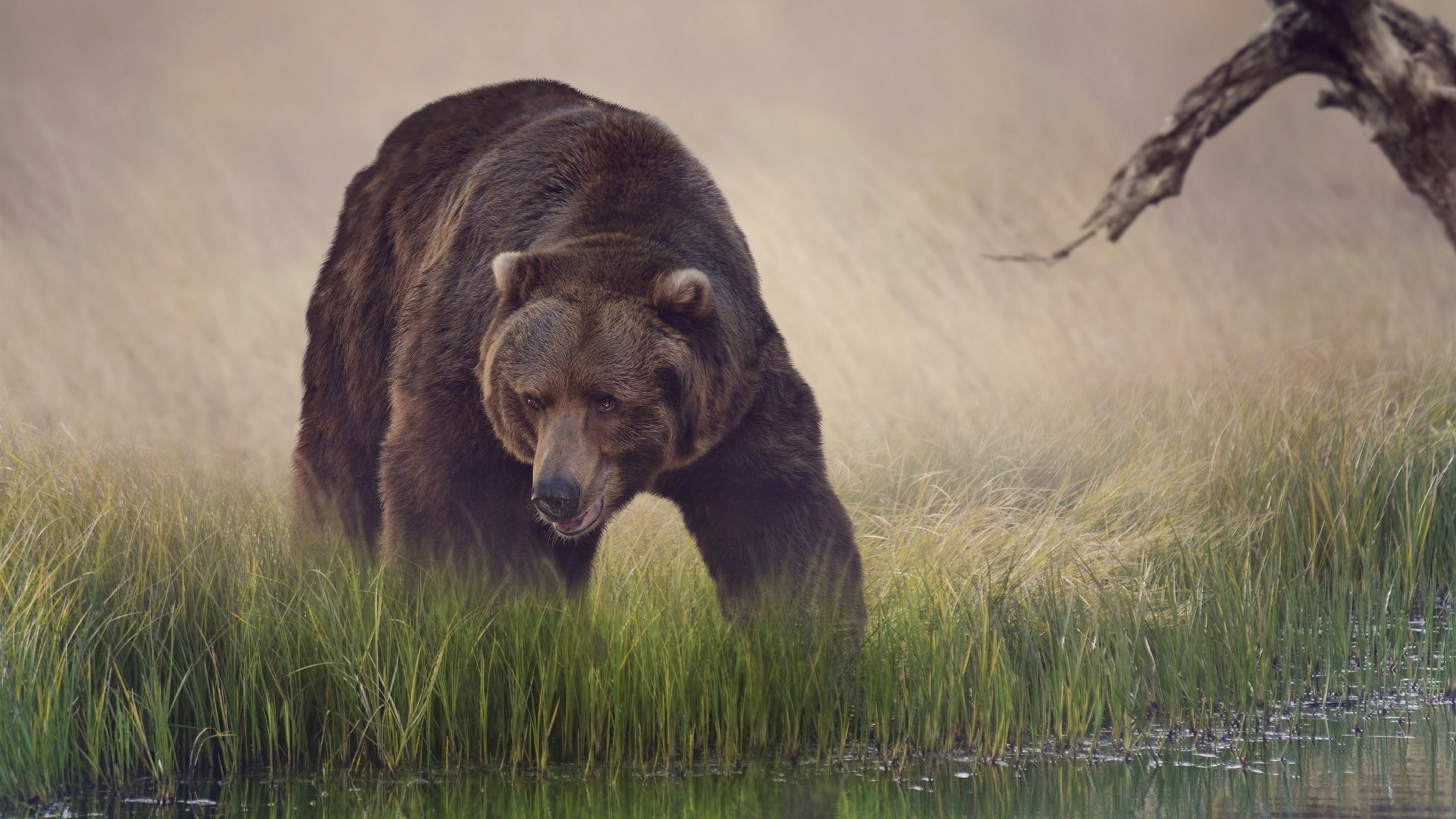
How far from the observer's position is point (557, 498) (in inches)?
189

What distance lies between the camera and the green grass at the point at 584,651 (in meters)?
4.84

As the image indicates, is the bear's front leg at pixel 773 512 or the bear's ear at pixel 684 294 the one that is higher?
the bear's ear at pixel 684 294

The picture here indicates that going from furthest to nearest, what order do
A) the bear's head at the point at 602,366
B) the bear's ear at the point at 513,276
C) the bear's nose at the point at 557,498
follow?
the bear's ear at the point at 513,276
the bear's head at the point at 602,366
the bear's nose at the point at 557,498

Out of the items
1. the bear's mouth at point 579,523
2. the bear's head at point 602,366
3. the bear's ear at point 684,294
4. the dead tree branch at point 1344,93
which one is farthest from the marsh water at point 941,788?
the dead tree branch at point 1344,93

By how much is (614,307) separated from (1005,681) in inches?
75.6

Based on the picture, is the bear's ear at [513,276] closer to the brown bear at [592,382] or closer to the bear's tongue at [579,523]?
the brown bear at [592,382]

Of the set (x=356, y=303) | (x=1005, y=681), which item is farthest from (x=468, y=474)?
(x=1005, y=681)

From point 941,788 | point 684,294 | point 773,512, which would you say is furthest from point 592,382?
point 941,788

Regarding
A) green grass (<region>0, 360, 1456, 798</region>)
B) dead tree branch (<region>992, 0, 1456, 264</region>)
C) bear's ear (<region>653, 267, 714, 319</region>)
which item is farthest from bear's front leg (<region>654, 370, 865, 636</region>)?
dead tree branch (<region>992, 0, 1456, 264</region>)

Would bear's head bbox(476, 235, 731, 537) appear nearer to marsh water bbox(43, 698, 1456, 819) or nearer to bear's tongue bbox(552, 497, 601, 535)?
bear's tongue bbox(552, 497, 601, 535)

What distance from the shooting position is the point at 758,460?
560 cm

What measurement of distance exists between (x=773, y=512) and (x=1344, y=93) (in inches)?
182

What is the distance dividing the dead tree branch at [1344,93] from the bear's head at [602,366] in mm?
2949

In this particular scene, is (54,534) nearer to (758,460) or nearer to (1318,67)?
(758,460)
